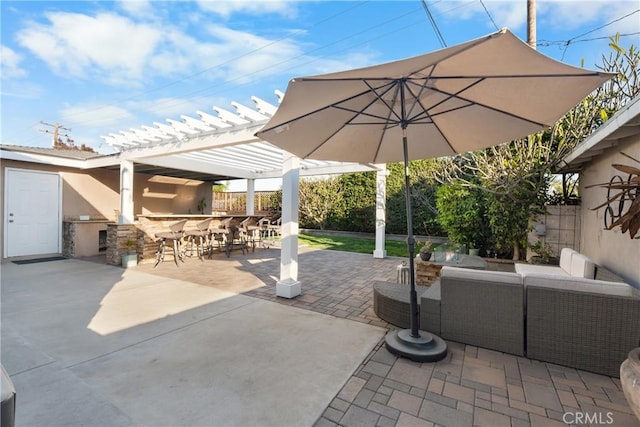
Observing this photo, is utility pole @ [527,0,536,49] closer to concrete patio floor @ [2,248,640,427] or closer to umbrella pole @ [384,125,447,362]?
umbrella pole @ [384,125,447,362]

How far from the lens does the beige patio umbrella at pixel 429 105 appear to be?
206 centimetres

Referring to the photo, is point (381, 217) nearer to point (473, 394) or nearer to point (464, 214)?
point (464, 214)

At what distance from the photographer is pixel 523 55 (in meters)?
1.97

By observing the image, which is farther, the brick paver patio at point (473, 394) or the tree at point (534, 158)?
the tree at point (534, 158)

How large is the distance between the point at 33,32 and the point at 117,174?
4.96 metres

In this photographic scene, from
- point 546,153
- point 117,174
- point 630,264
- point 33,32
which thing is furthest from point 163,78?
point 630,264

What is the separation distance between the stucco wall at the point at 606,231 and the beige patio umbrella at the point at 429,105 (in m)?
2.05

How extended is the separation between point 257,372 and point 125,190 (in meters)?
7.49

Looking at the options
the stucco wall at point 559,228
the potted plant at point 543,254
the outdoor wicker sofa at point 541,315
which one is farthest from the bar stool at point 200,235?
the stucco wall at point 559,228

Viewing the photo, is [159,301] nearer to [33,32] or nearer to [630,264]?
[630,264]

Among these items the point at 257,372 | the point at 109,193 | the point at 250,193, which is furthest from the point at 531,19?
the point at 109,193

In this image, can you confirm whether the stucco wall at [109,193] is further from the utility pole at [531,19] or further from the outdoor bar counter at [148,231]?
the utility pole at [531,19]

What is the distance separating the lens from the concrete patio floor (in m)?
2.12

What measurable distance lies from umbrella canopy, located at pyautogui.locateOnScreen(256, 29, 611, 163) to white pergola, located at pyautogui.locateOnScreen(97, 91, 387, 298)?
1.60 m
